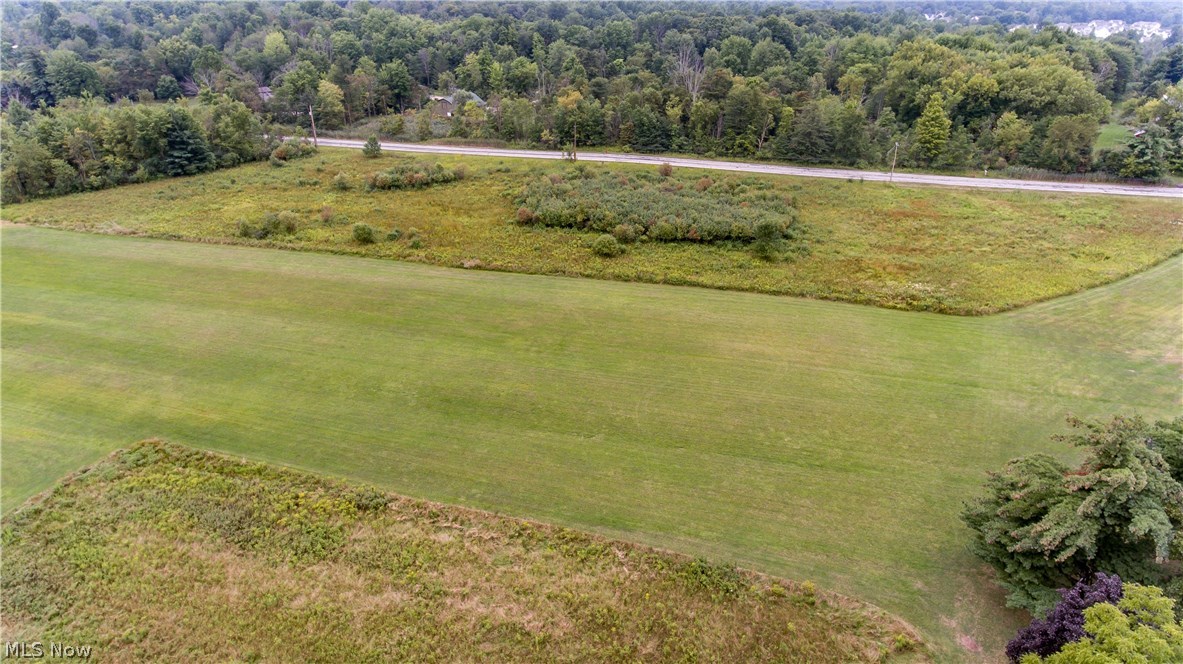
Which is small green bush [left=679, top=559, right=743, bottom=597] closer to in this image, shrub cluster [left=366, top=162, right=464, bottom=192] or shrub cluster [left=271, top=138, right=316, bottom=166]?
shrub cluster [left=366, top=162, right=464, bottom=192]

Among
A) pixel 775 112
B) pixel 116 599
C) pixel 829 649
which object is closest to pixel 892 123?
pixel 775 112

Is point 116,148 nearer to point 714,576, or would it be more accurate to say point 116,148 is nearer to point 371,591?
point 371,591

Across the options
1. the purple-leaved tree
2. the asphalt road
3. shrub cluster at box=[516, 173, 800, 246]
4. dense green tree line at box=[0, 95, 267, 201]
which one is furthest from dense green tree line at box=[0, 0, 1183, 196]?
the purple-leaved tree

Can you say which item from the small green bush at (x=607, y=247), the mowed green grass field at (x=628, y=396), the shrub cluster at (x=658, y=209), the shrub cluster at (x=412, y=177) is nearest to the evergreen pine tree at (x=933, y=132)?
the shrub cluster at (x=658, y=209)

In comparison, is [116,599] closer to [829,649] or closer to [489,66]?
[829,649]

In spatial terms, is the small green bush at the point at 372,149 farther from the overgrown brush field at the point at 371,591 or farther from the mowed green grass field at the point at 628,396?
the overgrown brush field at the point at 371,591

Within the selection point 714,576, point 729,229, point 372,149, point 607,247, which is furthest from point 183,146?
point 714,576

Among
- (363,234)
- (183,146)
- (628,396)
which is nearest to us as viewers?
(628,396)
